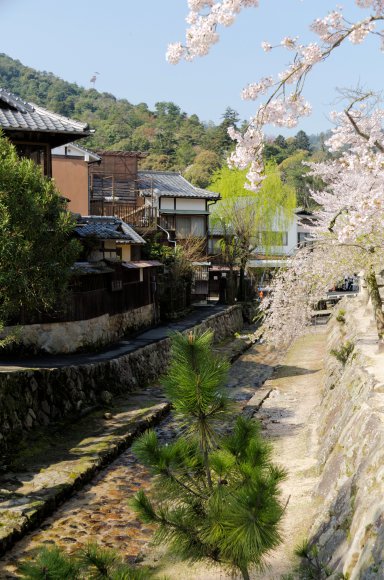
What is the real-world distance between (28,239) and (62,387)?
15.4ft

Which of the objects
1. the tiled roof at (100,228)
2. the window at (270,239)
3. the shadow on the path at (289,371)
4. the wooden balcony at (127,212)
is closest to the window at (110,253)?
the tiled roof at (100,228)

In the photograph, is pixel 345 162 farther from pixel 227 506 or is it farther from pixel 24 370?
pixel 24 370

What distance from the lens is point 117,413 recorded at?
1694 cm

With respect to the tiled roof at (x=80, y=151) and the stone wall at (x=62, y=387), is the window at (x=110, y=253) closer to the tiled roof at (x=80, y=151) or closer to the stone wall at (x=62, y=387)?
the stone wall at (x=62, y=387)

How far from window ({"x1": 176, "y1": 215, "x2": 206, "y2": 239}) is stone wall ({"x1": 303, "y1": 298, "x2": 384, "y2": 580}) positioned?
30.3 metres

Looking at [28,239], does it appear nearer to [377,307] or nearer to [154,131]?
[377,307]

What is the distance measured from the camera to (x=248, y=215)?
135 feet

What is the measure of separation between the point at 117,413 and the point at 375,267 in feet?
25.8

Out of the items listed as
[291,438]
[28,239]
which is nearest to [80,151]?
[28,239]

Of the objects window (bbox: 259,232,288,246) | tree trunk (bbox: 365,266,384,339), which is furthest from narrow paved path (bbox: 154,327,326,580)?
window (bbox: 259,232,288,246)

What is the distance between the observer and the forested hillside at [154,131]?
75000 millimetres

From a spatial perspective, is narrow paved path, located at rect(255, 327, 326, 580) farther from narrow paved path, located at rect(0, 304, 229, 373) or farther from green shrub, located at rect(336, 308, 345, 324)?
narrow paved path, located at rect(0, 304, 229, 373)

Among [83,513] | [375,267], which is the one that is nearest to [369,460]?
[83,513]

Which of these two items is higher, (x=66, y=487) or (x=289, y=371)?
(x=66, y=487)
